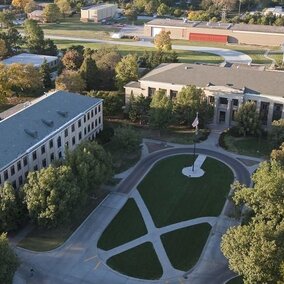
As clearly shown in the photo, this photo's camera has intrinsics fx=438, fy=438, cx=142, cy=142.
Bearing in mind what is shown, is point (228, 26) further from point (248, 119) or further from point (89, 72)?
point (248, 119)

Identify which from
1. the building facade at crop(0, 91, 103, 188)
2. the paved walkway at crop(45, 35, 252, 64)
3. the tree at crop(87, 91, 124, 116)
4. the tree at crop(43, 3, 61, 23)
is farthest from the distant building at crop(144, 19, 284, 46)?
the building facade at crop(0, 91, 103, 188)

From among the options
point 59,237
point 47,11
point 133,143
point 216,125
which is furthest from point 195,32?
point 59,237

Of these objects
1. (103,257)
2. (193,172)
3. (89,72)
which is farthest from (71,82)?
(103,257)

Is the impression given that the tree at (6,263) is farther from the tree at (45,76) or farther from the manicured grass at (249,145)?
the tree at (45,76)

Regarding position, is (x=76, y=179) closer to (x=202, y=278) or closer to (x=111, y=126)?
(x=202, y=278)

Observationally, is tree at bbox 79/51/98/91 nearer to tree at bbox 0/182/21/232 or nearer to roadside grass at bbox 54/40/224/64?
roadside grass at bbox 54/40/224/64

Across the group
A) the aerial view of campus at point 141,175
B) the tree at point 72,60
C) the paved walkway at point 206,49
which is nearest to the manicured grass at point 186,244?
the aerial view of campus at point 141,175
